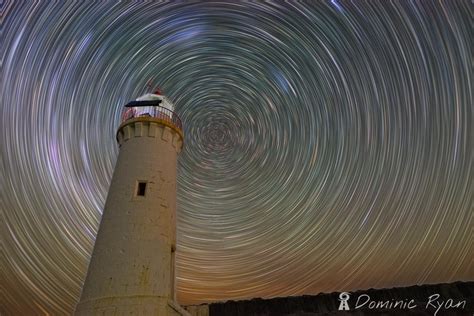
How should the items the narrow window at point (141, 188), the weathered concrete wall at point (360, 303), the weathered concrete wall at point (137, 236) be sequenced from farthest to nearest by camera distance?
A: the weathered concrete wall at point (360, 303) → the narrow window at point (141, 188) → the weathered concrete wall at point (137, 236)

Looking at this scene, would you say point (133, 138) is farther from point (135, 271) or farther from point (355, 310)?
point (355, 310)

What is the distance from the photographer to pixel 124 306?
7.62m

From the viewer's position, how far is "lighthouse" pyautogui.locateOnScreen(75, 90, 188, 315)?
7.85 m

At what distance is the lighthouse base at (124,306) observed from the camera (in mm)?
7562

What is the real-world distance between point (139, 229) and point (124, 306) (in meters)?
2.02

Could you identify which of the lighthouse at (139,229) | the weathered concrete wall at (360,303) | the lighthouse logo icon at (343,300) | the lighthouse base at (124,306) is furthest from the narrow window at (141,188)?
the lighthouse logo icon at (343,300)

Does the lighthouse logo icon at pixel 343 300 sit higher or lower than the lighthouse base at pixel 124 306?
higher

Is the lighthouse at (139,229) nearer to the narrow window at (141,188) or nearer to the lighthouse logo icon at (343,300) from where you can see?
the narrow window at (141,188)

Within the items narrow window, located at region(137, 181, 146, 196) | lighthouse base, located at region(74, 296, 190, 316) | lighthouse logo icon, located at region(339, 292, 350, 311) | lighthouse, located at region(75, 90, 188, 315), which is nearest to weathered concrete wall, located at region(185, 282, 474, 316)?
lighthouse logo icon, located at region(339, 292, 350, 311)

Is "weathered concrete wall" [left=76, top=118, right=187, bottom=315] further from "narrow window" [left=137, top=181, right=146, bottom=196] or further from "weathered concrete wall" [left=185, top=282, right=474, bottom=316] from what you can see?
"weathered concrete wall" [left=185, top=282, right=474, bottom=316]

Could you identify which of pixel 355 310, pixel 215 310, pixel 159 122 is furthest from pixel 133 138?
pixel 355 310

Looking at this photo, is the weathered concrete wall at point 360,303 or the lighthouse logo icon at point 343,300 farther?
the lighthouse logo icon at point 343,300

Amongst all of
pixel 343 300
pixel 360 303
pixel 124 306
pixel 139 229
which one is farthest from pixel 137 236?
pixel 360 303

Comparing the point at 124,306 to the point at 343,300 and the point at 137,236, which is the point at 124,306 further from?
the point at 343,300
